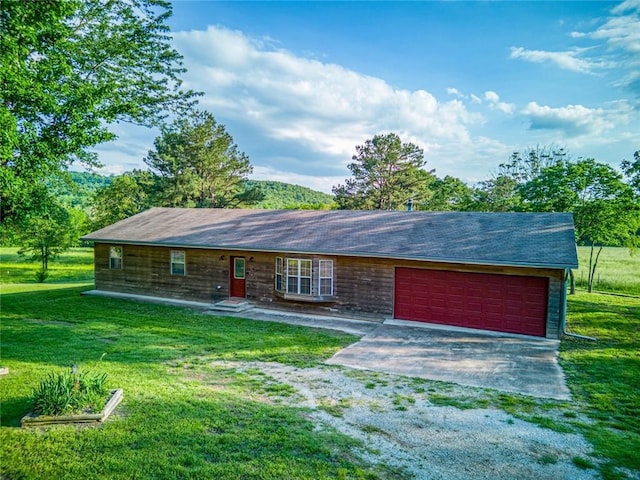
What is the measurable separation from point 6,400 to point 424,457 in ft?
20.1

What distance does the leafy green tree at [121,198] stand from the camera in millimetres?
31922

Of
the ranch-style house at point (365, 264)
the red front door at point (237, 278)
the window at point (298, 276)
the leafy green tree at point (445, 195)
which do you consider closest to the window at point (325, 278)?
the ranch-style house at point (365, 264)

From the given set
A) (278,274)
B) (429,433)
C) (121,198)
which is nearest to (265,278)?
(278,274)

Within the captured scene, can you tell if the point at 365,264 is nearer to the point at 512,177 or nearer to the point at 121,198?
the point at 512,177

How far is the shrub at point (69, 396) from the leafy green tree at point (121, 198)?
29.8 metres

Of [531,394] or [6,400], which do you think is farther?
[531,394]

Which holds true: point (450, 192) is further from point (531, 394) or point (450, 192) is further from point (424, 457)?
point (424, 457)

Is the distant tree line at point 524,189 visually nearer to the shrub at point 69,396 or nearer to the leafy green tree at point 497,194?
the leafy green tree at point 497,194

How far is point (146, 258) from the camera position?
1686 cm

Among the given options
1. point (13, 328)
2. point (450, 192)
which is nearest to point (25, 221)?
point (13, 328)

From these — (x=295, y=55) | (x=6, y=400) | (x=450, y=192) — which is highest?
(x=295, y=55)

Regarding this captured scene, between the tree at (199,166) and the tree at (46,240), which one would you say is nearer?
the tree at (46,240)

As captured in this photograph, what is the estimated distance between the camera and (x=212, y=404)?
5.80 m

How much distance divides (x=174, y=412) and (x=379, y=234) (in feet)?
33.5
